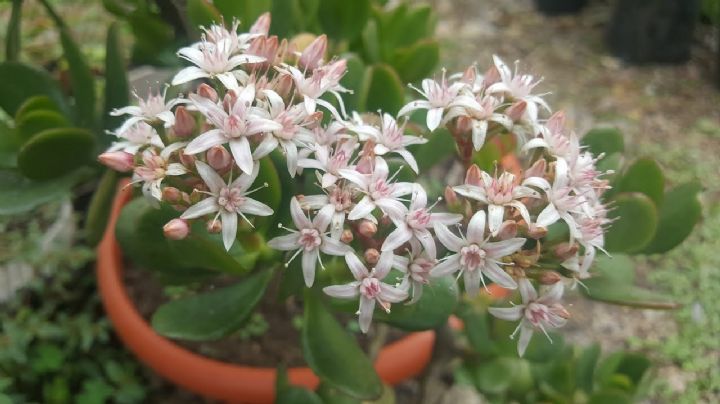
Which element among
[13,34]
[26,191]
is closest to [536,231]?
[26,191]

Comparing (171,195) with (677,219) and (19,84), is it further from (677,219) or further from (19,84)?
(677,219)

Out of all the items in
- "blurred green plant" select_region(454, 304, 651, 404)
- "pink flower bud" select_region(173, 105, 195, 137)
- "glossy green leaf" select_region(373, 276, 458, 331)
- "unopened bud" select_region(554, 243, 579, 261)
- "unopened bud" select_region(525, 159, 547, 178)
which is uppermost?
"pink flower bud" select_region(173, 105, 195, 137)

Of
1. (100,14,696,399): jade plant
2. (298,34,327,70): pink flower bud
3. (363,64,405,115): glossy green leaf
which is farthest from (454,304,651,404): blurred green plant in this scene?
(298,34,327,70): pink flower bud

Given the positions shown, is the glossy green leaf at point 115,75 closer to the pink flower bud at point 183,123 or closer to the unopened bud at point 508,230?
the pink flower bud at point 183,123

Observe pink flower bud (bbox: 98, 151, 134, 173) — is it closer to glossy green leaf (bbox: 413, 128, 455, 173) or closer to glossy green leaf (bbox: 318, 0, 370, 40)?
glossy green leaf (bbox: 413, 128, 455, 173)

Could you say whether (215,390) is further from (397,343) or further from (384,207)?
(384,207)

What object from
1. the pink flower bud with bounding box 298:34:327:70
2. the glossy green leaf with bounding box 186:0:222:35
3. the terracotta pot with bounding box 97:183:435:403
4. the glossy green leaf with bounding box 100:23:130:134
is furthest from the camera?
the terracotta pot with bounding box 97:183:435:403
